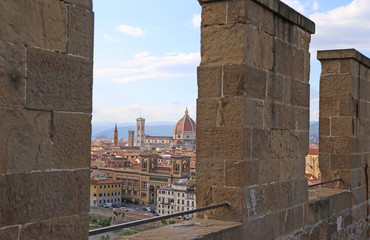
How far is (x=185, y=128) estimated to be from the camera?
5389 inches

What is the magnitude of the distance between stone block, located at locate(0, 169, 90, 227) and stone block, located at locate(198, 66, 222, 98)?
174 cm

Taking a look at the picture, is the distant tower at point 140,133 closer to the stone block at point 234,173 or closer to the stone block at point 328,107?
the stone block at point 328,107

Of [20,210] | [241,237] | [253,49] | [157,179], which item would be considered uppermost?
[253,49]

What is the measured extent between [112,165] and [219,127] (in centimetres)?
6837

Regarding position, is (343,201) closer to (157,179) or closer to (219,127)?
(219,127)

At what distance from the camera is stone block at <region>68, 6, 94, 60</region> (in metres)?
2.32

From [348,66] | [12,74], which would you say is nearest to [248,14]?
[12,74]

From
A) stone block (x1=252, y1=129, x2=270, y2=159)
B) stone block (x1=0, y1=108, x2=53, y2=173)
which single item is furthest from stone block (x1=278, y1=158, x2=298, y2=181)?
stone block (x1=0, y1=108, x2=53, y2=173)

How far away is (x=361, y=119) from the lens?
22.4 ft

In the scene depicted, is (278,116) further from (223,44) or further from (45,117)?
(45,117)

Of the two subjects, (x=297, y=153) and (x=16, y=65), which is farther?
(x=297, y=153)

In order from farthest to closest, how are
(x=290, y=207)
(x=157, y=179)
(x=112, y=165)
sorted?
(x=112, y=165)
(x=157, y=179)
(x=290, y=207)

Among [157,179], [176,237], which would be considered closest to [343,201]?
[176,237]

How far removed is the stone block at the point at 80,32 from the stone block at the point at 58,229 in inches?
30.3
